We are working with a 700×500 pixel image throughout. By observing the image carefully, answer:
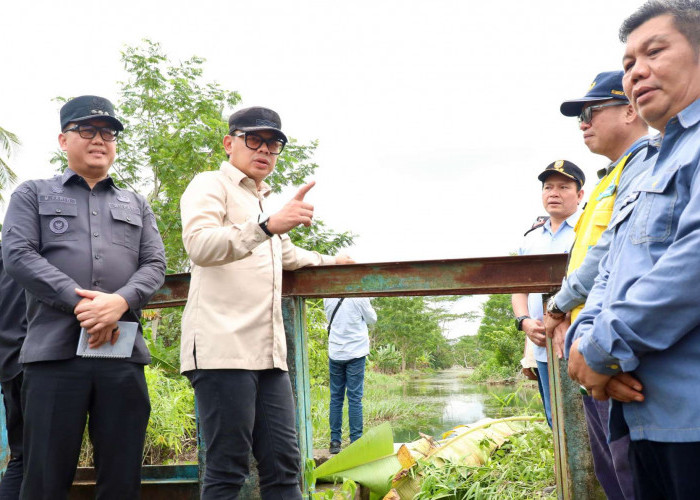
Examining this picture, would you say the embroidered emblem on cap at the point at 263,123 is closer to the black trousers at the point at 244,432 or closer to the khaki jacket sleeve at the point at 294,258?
the khaki jacket sleeve at the point at 294,258

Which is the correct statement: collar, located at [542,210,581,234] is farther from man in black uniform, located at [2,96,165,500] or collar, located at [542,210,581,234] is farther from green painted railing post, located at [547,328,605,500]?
man in black uniform, located at [2,96,165,500]

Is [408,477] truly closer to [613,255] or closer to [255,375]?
[255,375]

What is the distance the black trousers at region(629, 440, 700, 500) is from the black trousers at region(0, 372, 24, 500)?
2.33 m

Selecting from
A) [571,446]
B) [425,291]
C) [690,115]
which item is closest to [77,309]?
[425,291]

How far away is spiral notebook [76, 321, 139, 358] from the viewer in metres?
2.24

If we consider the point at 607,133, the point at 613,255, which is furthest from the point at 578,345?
the point at 607,133

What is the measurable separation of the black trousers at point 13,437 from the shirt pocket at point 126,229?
76cm

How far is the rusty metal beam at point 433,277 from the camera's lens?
2.50m

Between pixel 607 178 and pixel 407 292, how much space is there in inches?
37.0

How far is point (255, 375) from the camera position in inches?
89.6

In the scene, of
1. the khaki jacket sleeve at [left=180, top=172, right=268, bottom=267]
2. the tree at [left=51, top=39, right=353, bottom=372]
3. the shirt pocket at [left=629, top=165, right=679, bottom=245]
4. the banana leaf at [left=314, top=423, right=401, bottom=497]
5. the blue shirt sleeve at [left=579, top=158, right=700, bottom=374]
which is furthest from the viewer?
the tree at [left=51, top=39, right=353, bottom=372]

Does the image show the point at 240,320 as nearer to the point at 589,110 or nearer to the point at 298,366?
the point at 298,366

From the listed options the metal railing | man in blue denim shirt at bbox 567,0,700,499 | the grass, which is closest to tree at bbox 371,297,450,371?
the grass

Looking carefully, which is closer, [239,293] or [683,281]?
[683,281]
